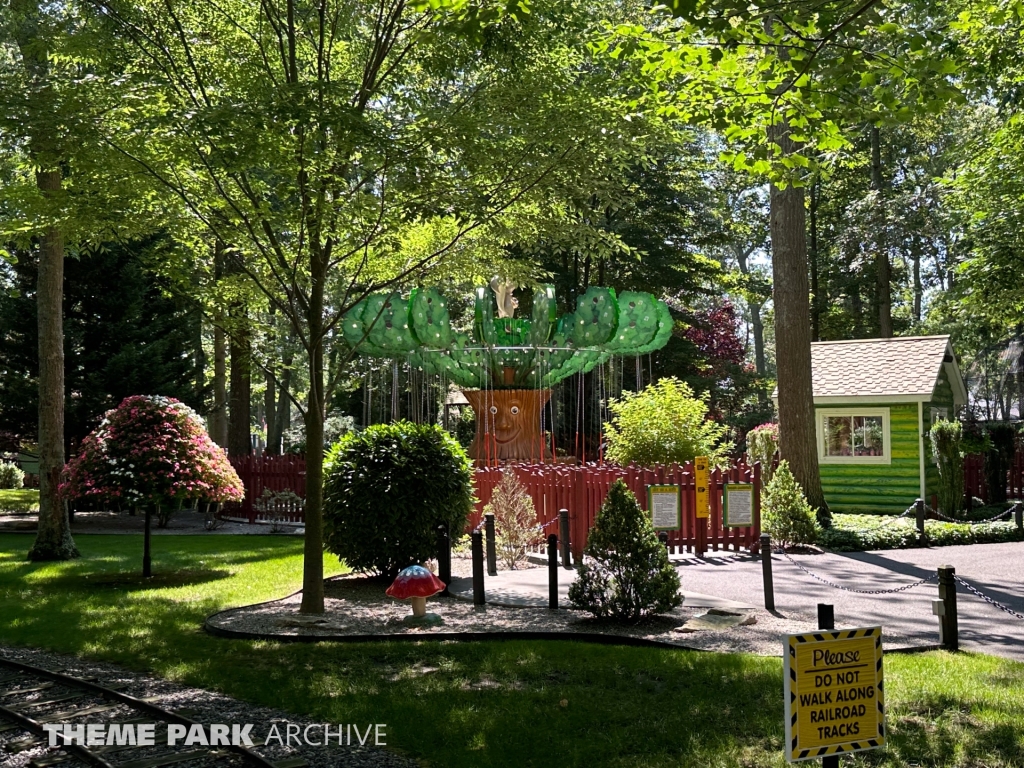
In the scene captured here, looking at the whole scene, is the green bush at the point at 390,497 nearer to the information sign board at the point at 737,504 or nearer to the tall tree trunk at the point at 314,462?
the tall tree trunk at the point at 314,462

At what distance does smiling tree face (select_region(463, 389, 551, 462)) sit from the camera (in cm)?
2258

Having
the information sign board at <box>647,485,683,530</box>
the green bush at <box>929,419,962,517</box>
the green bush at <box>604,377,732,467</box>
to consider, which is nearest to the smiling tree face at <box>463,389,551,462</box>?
the green bush at <box>604,377,732,467</box>

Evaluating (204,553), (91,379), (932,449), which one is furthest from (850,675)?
(91,379)

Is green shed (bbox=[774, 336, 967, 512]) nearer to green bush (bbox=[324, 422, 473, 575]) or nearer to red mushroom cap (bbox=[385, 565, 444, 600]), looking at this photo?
green bush (bbox=[324, 422, 473, 575])

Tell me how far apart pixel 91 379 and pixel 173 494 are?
12260mm

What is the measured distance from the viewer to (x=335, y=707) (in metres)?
7.16

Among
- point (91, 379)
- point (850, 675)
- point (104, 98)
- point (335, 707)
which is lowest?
point (335, 707)

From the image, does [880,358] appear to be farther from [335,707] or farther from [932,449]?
[335,707]

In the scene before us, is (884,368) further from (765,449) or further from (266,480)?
(266,480)

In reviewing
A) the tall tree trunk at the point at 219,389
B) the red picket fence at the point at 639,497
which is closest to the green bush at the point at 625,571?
the red picket fence at the point at 639,497

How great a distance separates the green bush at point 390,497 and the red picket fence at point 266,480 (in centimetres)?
1200

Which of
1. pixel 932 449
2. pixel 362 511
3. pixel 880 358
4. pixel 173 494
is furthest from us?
pixel 880 358

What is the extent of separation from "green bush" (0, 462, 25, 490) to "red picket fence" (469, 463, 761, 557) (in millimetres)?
28367

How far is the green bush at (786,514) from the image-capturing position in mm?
16719
